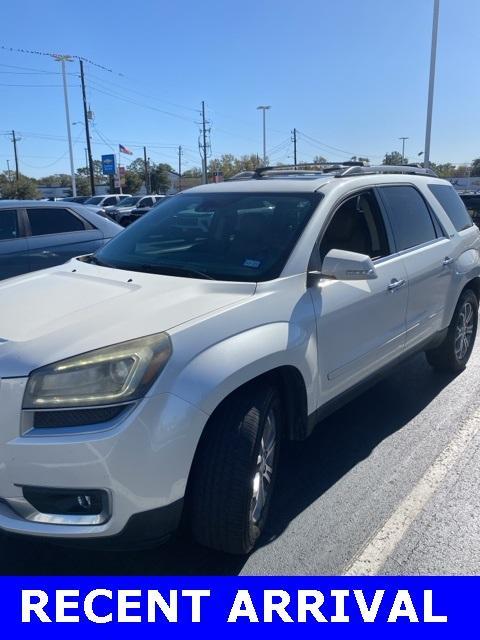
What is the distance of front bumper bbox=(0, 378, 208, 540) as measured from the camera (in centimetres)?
216

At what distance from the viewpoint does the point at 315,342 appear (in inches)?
119

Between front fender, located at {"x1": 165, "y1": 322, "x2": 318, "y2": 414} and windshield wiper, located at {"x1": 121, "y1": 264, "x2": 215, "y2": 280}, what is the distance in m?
0.55

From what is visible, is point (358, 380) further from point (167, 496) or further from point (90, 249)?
point (90, 249)

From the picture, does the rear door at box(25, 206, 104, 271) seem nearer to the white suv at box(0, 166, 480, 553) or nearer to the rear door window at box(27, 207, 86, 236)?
the rear door window at box(27, 207, 86, 236)

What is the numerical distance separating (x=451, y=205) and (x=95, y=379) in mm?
4166

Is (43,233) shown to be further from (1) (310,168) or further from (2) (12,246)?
(1) (310,168)

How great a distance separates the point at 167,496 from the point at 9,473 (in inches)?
24.9

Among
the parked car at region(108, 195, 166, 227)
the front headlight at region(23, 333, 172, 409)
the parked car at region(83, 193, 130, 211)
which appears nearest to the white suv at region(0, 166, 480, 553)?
the front headlight at region(23, 333, 172, 409)

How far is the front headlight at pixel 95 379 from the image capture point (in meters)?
2.21

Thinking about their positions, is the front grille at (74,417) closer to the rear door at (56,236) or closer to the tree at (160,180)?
the rear door at (56,236)

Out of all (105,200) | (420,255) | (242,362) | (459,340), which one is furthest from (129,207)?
(242,362)

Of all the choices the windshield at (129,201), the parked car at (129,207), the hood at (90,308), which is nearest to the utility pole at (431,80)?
the parked car at (129,207)

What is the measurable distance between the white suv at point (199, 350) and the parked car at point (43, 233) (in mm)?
3186

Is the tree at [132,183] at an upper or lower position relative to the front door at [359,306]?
upper
